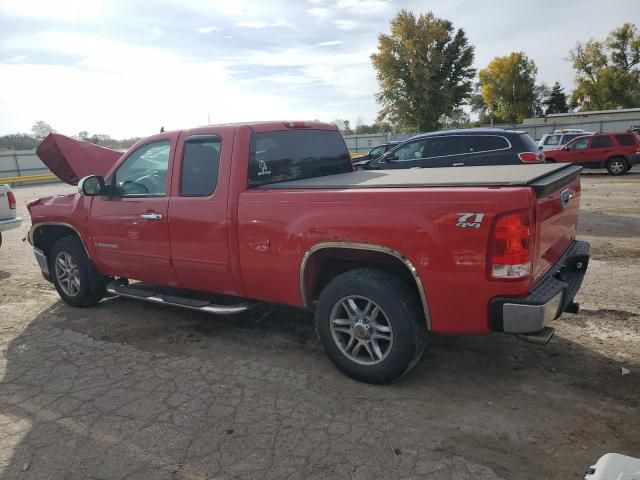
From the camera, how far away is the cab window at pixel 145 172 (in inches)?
182

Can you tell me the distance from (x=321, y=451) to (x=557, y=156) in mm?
19273

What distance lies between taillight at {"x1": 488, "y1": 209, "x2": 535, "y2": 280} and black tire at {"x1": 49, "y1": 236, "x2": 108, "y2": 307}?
4.36 m

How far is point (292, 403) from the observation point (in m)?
3.38

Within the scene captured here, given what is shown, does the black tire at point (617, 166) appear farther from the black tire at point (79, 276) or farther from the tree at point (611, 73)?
the tree at point (611, 73)

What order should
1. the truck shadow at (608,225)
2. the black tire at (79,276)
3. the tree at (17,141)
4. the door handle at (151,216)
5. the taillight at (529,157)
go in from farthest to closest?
the tree at (17,141), the taillight at (529,157), the truck shadow at (608,225), the black tire at (79,276), the door handle at (151,216)

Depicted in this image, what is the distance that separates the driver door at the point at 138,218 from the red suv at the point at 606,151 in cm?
1792

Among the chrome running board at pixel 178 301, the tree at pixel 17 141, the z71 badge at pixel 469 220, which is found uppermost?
the tree at pixel 17 141

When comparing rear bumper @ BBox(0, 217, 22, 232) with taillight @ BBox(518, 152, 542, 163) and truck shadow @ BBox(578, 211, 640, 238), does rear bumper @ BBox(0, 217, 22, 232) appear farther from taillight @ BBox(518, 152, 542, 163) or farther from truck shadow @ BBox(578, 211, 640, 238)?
truck shadow @ BBox(578, 211, 640, 238)

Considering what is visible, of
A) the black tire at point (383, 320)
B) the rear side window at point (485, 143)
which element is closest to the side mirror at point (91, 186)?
the black tire at point (383, 320)

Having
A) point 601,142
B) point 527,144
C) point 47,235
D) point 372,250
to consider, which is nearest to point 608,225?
point 527,144

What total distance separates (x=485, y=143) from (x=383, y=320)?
703 centimetres

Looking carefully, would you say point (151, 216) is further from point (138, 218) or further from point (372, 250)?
point (372, 250)

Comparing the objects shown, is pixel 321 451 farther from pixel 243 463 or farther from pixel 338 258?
pixel 338 258

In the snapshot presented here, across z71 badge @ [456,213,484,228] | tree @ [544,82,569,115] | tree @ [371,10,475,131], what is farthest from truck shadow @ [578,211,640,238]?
tree @ [544,82,569,115]
